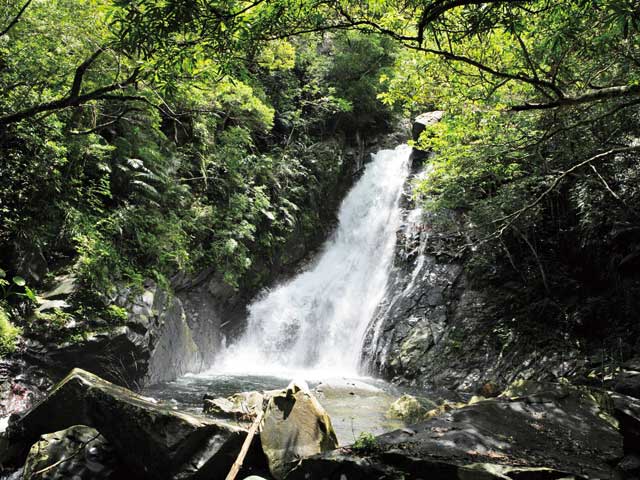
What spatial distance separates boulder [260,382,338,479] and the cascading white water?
7.29 meters

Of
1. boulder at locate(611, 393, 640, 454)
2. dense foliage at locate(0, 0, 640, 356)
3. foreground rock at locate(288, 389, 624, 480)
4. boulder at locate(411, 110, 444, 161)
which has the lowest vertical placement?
foreground rock at locate(288, 389, 624, 480)

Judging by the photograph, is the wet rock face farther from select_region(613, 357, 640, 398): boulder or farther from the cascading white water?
select_region(613, 357, 640, 398): boulder

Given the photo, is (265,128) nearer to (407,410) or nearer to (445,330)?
(445,330)

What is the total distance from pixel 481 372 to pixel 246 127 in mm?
10004

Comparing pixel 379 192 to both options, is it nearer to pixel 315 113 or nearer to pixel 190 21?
pixel 315 113

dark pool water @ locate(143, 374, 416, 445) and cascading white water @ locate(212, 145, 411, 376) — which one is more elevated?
cascading white water @ locate(212, 145, 411, 376)

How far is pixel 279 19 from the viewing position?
14.0ft

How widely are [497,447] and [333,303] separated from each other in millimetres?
11313

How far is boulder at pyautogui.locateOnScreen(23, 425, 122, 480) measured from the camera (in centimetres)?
421

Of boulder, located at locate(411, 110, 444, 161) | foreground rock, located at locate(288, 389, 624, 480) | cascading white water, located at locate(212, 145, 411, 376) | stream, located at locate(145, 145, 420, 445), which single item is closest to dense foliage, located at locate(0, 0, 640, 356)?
cascading white water, located at locate(212, 145, 411, 376)

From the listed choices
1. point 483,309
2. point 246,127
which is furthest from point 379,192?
A: point 483,309

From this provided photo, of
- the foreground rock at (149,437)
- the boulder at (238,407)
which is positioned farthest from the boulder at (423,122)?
the foreground rock at (149,437)

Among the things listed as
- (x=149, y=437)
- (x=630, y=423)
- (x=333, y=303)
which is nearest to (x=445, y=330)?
(x=333, y=303)

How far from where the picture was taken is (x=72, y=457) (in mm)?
4355
